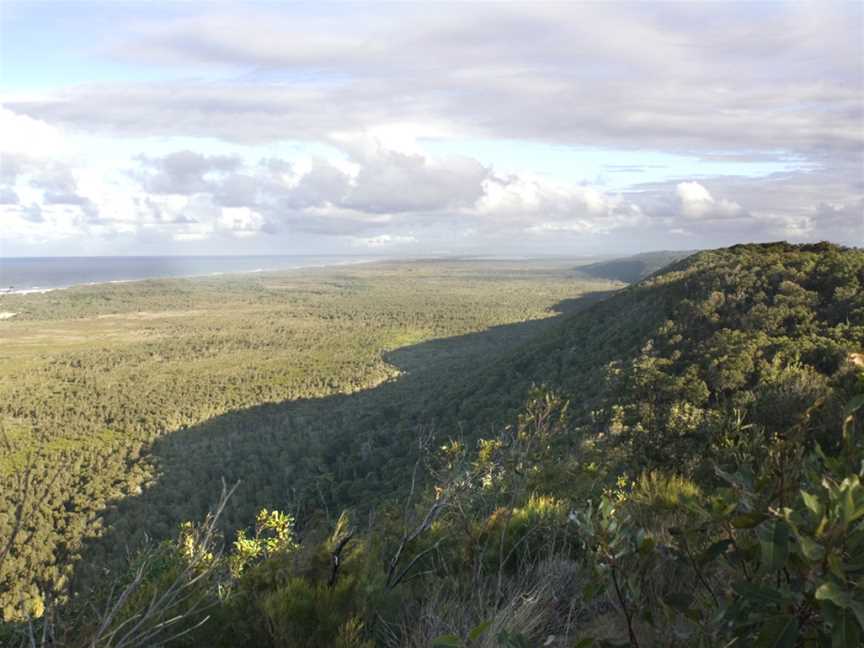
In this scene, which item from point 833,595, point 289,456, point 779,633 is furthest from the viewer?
point 289,456

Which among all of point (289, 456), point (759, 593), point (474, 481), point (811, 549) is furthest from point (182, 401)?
point (811, 549)

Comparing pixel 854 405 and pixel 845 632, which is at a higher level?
pixel 854 405

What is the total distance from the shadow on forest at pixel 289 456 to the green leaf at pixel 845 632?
68.8 ft

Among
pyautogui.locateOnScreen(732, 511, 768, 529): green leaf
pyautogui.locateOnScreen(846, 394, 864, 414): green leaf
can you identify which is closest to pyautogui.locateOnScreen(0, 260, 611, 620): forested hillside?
pyautogui.locateOnScreen(732, 511, 768, 529): green leaf

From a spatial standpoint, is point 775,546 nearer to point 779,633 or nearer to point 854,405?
point 779,633

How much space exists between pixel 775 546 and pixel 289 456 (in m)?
41.5

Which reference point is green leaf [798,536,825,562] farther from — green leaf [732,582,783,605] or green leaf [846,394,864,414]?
green leaf [846,394,864,414]

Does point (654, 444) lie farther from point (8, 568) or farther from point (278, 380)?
point (278, 380)

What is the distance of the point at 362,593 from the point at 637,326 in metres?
28.2

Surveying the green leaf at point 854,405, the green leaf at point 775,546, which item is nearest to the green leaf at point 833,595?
the green leaf at point 775,546

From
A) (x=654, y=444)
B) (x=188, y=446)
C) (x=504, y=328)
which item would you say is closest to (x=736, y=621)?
(x=654, y=444)

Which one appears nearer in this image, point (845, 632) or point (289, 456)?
point (845, 632)

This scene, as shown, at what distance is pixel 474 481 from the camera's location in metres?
4.88

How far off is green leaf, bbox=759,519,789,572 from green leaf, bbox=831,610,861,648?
0.16 m
